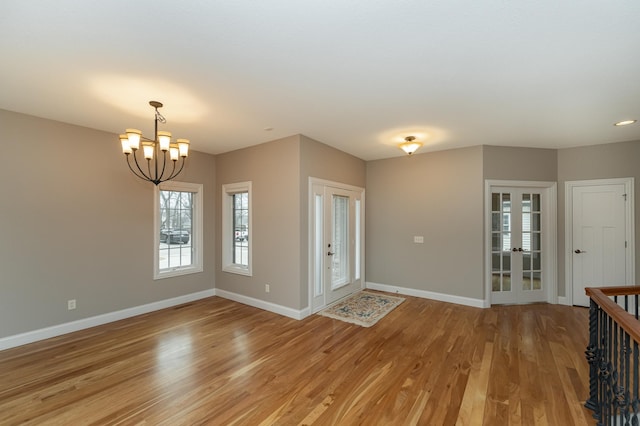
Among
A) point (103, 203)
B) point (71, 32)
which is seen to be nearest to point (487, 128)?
point (71, 32)

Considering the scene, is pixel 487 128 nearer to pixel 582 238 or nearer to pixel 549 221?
pixel 549 221

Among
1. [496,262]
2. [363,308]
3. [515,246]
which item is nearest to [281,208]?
[363,308]

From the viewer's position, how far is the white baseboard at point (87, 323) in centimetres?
323

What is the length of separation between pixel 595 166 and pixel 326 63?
16.4 ft

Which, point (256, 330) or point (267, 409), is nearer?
point (267, 409)

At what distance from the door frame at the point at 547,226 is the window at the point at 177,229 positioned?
5.02 m

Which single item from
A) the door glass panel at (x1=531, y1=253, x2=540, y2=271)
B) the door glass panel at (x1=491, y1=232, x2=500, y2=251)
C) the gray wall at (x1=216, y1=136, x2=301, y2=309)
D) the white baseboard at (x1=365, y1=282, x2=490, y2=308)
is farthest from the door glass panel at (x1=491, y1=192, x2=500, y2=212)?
the gray wall at (x1=216, y1=136, x2=301, y2=309)

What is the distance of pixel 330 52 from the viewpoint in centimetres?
207

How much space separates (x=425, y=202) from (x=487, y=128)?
1.72 meters

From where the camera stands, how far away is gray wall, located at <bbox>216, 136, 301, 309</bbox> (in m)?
4.15

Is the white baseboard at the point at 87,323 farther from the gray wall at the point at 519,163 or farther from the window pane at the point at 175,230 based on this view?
the gray wall at the point at 519,163

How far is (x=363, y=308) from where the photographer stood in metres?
4.57

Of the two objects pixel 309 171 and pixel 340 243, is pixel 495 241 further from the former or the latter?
pixel 309 171

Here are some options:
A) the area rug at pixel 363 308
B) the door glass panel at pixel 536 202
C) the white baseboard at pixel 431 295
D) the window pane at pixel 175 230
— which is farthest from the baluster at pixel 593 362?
the window pane at pixel 175 230
